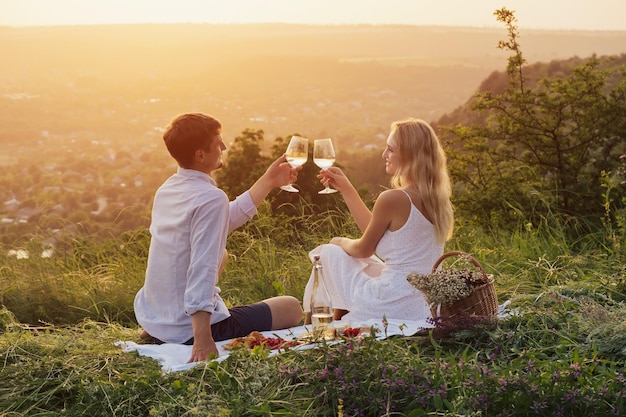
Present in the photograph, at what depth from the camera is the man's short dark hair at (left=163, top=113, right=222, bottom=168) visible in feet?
14.1

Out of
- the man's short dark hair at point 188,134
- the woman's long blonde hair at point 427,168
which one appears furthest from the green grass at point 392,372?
the man's short dark hair at point 188,134

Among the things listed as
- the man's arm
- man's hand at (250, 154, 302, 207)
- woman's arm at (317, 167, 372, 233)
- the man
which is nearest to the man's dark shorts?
the man

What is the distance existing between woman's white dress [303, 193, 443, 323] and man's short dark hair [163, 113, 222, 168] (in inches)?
36.6

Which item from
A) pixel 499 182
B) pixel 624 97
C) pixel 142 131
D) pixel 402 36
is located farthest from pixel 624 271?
pixel 402 36

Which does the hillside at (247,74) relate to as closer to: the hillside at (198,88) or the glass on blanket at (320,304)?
the hillside at (198,88)

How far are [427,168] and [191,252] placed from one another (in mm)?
1518

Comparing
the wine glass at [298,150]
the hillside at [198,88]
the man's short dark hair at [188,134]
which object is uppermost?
the man's short dark hair at [188,134]

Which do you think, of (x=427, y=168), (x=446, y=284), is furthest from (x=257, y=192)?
(x=446, y=284)

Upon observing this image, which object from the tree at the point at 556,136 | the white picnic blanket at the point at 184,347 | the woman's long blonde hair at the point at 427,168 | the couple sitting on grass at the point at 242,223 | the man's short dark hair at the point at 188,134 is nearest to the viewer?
the white picnic blanket at the point at 184,347

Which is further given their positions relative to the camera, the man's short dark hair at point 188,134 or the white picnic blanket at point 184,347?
the man's short dark hair at point 188,134

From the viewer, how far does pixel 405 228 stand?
481cm

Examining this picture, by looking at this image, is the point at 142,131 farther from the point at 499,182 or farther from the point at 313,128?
the point at 499,182

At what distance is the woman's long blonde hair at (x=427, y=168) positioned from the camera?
4805 millimetres

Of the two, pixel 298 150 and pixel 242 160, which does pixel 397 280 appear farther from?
pixel 242 160
